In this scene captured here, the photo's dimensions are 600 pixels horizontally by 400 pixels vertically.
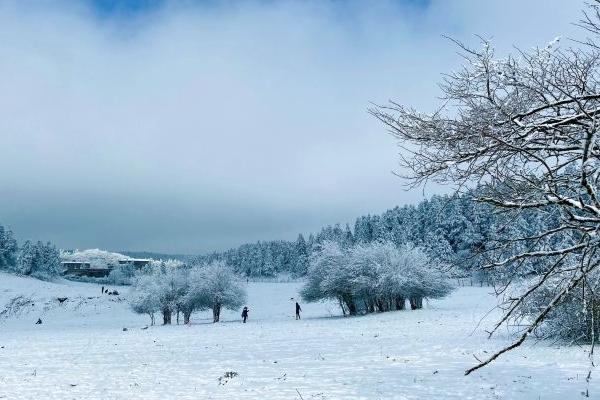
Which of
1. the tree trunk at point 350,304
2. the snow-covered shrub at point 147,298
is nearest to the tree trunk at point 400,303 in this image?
the tree trunk at point 350,304

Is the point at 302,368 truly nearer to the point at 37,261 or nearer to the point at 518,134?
the point at 518,134

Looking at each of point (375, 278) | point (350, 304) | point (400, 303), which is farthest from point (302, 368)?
point (400, 303)

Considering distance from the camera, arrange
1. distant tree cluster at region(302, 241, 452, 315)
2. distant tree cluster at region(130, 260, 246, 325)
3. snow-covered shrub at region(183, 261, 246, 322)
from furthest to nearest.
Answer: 1. distant tree cluster at region(130, 260, 246, 325)
2. snow-covered shrub at region(183, 261, 246, 322)
3. distant tree cluster at region(302, 241, 452, 315)

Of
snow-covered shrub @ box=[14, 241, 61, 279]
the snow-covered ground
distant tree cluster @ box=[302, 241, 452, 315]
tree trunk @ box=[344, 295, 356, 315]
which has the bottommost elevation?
the snow-covered ground

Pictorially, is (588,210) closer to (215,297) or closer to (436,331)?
(436,331)

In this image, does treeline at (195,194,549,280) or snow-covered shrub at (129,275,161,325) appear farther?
snow-covered shrub at (129,275,161,325)

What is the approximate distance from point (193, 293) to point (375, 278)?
19.8 m

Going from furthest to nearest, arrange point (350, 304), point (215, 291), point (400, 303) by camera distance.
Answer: point (215, 291) < point (350, 304) < point (400, 303)

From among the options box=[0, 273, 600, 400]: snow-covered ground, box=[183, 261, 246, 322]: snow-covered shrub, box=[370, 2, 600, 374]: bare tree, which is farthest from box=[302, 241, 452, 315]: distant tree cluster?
box=[370, 2, 600, 374]: bare tree

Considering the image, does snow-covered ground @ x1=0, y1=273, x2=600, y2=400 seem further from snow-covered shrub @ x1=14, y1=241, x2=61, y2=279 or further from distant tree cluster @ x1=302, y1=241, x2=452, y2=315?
snow-covered shrub @ x1=14, y1=241, x2=61, y2=279

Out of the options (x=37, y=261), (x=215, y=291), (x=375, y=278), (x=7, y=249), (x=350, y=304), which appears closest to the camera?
(x=375, y=278)

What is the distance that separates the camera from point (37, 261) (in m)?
124

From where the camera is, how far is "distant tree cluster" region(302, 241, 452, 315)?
44906 mm

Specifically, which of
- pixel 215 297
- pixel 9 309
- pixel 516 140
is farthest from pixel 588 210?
pixel 9 309
